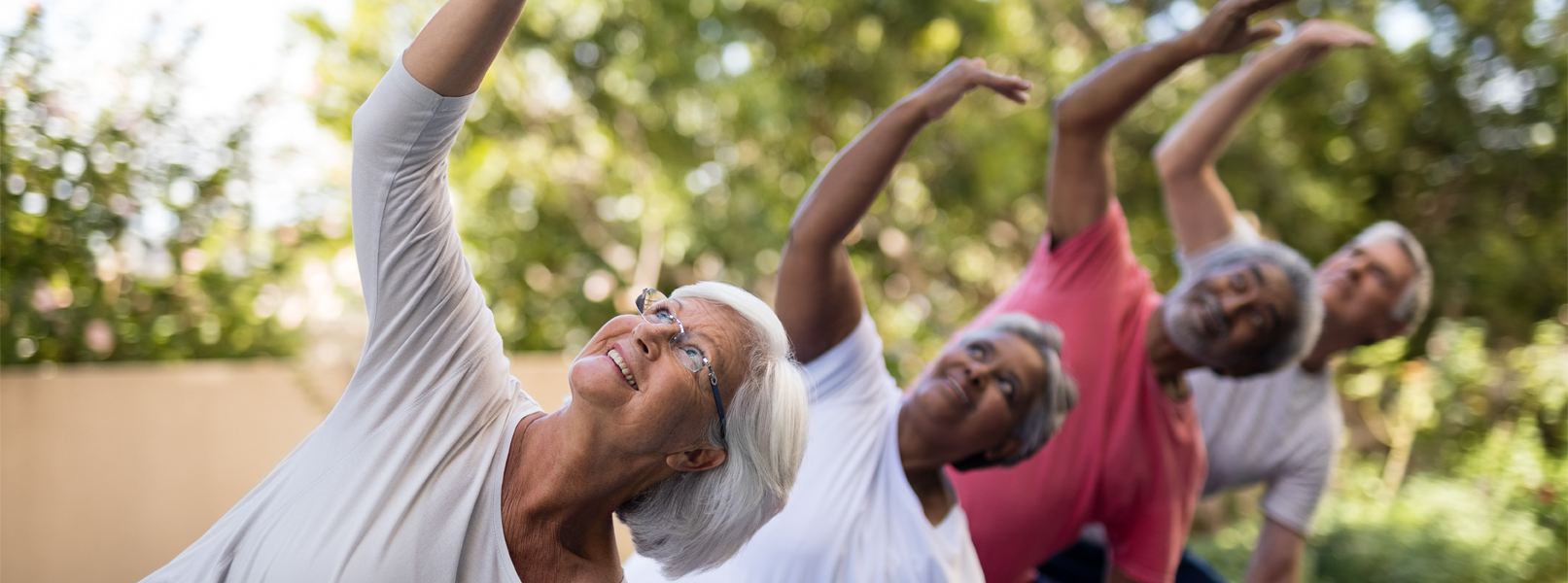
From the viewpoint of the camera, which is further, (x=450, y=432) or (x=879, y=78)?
(x=879, y=78)

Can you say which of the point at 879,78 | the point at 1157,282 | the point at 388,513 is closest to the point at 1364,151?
the point at 1157,282

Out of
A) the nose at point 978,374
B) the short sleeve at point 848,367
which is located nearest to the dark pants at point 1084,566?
the nose at point 978,374

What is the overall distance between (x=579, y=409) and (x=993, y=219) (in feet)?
18.7

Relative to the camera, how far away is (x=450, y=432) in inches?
67.4

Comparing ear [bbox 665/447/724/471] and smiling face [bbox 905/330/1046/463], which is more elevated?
ear [bbox 665/447/724/471]

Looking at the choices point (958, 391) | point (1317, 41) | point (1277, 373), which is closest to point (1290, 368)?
point (1277, 373)

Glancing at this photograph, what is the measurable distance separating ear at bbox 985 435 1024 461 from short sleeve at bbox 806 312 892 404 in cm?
35

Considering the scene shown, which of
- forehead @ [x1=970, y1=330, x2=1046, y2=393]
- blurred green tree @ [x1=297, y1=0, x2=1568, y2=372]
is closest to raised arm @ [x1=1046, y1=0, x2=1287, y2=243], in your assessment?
forehead @ [x1=970, y1=330, x2=1046, y2=393]

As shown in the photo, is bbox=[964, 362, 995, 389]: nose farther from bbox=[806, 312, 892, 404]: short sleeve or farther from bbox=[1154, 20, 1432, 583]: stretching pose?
bbox=[1154, 20, 1432, 583]: stretching pose

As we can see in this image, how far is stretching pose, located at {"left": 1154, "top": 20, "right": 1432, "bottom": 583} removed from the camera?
11.1 ft

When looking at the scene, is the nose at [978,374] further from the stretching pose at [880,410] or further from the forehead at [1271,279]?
the forehead at [1271,279]

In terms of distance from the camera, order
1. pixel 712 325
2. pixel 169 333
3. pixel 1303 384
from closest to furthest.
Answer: pixel 712 325, pixel 1303 384, pixel 169 333

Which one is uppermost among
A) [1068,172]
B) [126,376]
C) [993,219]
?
[126,376]

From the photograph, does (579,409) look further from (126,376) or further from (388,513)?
(126,376)
